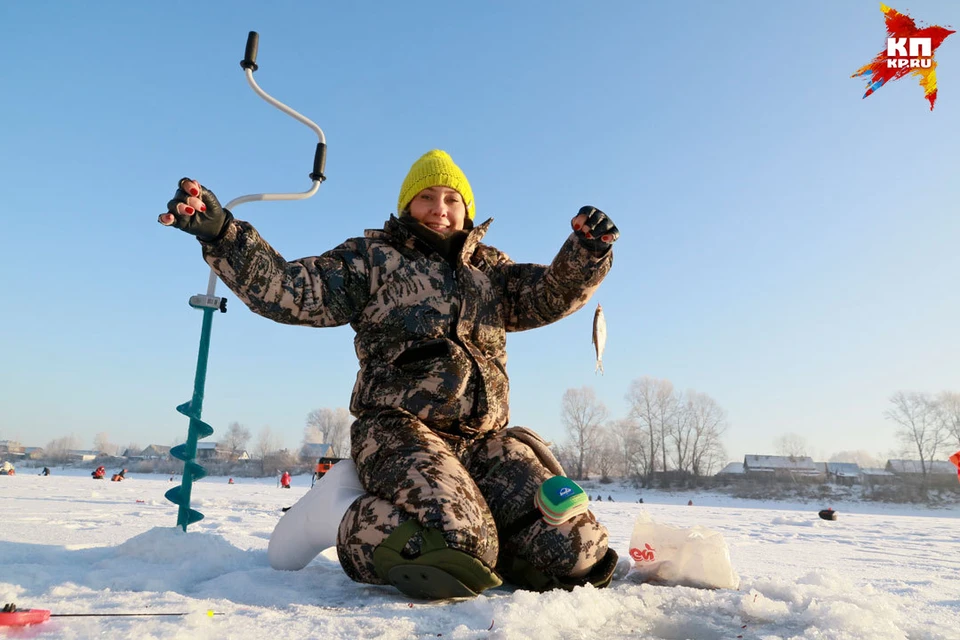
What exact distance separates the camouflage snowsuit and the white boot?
0.36 ft

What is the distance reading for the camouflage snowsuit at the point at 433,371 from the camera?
1.96 metres

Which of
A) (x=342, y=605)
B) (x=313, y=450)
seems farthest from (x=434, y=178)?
(x=313, y=450)

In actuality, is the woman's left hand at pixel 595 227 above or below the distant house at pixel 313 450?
above

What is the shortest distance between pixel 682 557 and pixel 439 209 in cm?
190

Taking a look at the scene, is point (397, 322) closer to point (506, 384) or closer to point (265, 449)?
point (506, 384)

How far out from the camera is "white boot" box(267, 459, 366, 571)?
7.35ft

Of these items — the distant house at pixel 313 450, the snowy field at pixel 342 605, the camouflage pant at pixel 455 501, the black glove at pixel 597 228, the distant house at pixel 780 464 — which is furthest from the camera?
the distant house at pixel 313 450

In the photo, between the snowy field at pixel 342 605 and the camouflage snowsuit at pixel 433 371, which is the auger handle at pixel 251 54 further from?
the snowy field at pixel 342 605

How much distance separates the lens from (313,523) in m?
2.26

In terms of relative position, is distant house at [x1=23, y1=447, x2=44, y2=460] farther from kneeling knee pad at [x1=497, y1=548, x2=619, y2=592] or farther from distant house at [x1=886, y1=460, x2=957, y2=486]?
distant house at [x1=886, y1=460, x2=957, y2=486]

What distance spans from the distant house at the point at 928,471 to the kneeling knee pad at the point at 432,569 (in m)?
43.3

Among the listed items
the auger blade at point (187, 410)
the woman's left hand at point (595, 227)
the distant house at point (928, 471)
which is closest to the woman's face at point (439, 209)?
the woman's left hand at point (595, 227)

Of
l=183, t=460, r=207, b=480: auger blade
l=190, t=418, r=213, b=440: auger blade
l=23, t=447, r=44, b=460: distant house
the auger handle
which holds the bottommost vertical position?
l=23, t=447, r=44, b=460: distant house

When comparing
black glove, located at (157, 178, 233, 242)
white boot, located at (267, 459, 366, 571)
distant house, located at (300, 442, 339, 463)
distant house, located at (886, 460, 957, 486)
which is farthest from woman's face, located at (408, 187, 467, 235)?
distant house, located at (300, 442, 339, 463)
